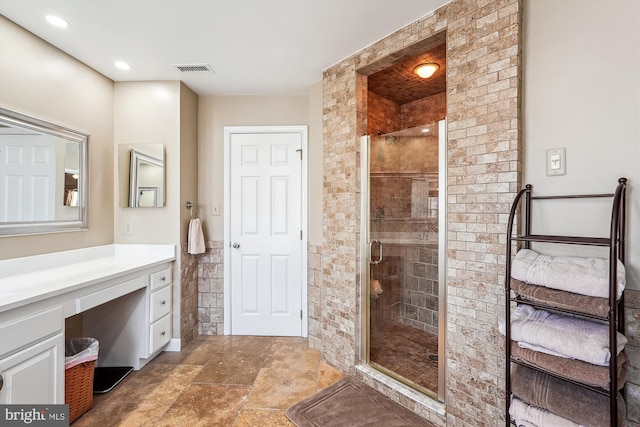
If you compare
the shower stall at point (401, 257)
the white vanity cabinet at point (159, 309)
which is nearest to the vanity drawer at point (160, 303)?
the white vanity cabinet at point (159, 309)

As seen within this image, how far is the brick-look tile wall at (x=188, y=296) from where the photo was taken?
282 centimetres

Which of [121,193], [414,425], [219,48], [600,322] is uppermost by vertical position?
[219,48]

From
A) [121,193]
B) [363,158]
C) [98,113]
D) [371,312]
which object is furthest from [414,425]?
[98,113]

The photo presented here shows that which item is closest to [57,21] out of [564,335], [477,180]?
[477,180]

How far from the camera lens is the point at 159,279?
2.56 m

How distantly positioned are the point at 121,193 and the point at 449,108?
2.81m

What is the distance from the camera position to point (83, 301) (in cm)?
180

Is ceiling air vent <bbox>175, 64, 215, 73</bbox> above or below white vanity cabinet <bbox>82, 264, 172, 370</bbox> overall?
above

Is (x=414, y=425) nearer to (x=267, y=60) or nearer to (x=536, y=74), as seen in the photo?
(x=536, y=74)

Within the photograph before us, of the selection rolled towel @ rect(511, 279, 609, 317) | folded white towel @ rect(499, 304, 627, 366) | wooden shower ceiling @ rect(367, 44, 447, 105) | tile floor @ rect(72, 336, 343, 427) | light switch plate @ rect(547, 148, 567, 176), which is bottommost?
tile floor @ rect(72, 336, 343, 427)

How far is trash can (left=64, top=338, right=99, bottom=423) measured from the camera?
1.81m

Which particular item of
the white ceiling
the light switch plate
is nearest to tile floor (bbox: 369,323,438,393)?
the light switch plate

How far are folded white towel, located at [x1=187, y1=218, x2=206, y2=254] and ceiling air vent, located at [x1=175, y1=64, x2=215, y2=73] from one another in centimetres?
134

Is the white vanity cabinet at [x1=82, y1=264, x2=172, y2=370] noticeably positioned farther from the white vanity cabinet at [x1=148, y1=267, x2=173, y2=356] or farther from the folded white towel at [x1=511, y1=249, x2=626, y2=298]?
the folded white towel at [x1=511, y1=249, x2=626, y2=298]
